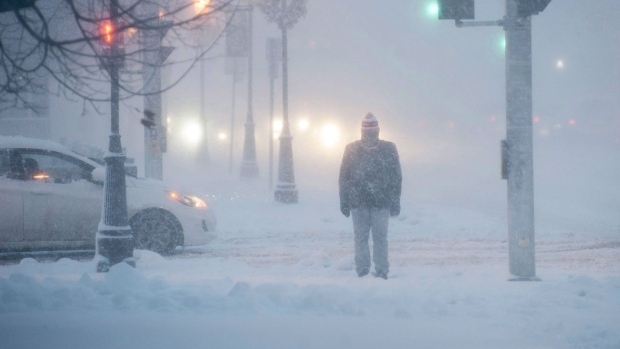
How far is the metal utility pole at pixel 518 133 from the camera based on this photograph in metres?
7.05

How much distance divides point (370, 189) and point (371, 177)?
0.14 metres

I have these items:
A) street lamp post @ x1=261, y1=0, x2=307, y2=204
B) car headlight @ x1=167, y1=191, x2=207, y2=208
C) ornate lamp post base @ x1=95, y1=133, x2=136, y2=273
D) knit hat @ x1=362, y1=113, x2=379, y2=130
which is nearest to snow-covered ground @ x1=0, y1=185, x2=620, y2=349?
ornate lamp post base @ x1=95, y1=133, x2=136, y2=273

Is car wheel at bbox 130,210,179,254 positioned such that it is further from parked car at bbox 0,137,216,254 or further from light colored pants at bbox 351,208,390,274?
light colored pants at bbox 351,208,390,274

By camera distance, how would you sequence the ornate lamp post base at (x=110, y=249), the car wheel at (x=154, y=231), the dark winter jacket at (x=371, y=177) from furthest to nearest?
1. the car wheel at (x=154, y=231)
2. the ornate lamp post base at (x=110, y=249)
3. the dark winter jacket at (x=371, y=177)

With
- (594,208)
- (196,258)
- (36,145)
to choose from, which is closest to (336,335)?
(196,258)

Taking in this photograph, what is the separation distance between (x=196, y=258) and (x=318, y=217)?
544 centimetres

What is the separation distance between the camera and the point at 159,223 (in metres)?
9.99

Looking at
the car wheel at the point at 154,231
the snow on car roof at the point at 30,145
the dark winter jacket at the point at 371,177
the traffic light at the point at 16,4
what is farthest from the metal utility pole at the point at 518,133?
the snow on car roof at the point at 30,145

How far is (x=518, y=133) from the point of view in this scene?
279 inches

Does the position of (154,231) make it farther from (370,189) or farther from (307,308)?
(307,308)

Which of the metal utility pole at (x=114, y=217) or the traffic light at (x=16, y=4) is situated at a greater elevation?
the traffic light at (x=16, y=4)

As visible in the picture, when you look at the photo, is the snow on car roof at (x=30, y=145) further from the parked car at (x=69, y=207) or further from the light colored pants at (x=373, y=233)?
the light colored pants at (x=373, y=233)

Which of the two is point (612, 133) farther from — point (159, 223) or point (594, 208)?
point (159, 223)

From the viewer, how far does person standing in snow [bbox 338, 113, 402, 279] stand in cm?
759
